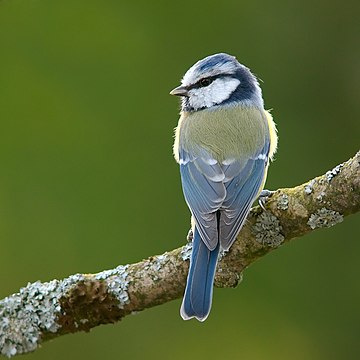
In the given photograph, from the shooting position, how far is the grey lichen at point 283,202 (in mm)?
2406

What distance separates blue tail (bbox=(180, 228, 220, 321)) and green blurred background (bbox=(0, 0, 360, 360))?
873 mm

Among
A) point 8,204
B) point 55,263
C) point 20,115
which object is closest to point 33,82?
point 20,115

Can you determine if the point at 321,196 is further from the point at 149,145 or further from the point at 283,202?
the point at 149,145

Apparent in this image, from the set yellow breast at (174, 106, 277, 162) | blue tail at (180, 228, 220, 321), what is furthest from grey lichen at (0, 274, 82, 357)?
yellow breast at (174, 106, 277, 162)

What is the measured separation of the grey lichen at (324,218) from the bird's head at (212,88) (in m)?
0.87

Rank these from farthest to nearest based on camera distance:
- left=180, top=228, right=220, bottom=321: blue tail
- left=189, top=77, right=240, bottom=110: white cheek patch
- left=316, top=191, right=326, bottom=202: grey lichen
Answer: left=189, top=77, right=240, bottom=110: white cheek patch < left=180, top=228, right=220, bottom=321: blue tail < left=316, top=191, right=326, bottom=202: grey lichen

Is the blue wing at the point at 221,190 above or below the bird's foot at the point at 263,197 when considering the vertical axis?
below

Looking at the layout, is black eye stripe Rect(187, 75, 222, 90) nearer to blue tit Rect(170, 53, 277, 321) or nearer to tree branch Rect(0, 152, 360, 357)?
blue tit Rect(170, 53, 277, 321)

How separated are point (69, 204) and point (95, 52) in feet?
2.20

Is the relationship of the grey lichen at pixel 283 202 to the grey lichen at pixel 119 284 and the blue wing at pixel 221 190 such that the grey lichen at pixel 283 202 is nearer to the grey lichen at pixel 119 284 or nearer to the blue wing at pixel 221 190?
the blue wing at pixel 221 190

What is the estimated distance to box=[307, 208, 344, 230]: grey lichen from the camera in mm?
2328

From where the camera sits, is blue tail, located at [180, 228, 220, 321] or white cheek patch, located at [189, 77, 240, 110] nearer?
blue tail, located at [180, 228, 220, 321]

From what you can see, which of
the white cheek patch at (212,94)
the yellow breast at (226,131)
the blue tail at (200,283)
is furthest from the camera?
the white cheek patch at (212,94)

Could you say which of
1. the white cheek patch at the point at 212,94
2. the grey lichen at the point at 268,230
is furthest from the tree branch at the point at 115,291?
the white cheek patch at the point at 212,94
